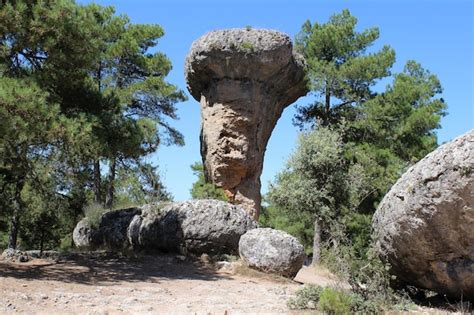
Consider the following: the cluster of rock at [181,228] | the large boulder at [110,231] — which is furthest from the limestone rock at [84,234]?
the cluster of rock at [181,228]

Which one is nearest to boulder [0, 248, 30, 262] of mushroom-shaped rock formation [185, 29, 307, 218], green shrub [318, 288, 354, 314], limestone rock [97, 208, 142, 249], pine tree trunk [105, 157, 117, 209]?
limestone rock [97, 208, 142, 249]

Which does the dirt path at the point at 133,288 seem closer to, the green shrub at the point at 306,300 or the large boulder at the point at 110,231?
the green shrub at the point at 306,300

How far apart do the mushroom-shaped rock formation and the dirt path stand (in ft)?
28.9

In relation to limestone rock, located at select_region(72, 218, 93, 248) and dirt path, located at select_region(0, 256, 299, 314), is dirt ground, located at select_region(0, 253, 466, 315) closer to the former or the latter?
dirt path, located at select_region(0, 256, 299, 314)

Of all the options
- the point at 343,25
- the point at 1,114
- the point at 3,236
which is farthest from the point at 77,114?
the point at 3,236

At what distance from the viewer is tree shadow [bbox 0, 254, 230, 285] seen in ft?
36.8

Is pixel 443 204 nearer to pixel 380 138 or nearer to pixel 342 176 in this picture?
pixel 342 176

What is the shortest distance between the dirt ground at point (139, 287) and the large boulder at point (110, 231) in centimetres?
170

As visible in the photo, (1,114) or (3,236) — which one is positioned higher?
(1,114)

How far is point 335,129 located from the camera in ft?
76.5

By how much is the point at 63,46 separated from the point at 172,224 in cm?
633

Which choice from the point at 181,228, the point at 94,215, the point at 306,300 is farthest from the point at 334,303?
the point at 94,215

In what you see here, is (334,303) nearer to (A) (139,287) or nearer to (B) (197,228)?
Result: (A) (139,287)

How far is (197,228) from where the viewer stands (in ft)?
49.9
